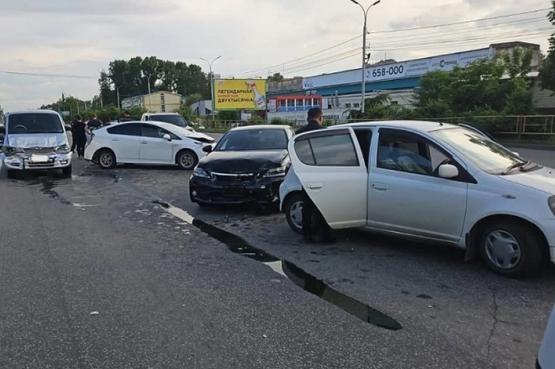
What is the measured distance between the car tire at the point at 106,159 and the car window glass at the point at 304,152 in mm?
11634

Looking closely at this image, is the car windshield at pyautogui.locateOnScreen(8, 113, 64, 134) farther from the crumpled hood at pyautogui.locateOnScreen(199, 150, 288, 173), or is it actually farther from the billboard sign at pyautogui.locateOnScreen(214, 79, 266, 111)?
the billboard sign at pyautogui.locateOnScreen(214, 79, 266, 111)

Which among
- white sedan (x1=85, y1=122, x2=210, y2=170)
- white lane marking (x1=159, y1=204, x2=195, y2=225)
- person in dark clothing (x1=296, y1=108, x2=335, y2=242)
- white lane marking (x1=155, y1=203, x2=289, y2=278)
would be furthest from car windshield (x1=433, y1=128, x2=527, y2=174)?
white sedan (x1=85, y1=122, x2=210, y2=170)

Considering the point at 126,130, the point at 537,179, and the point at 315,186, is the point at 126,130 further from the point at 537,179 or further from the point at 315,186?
the point at 537,179

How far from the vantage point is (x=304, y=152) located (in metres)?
6.93

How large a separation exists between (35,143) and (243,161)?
Result: 27.4 ft

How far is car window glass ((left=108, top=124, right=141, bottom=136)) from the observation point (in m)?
16.9

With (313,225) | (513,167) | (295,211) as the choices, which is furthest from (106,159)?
(513,167)

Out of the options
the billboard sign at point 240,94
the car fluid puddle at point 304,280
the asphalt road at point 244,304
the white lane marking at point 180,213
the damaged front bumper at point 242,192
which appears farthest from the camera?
the billboard sign at point 240,94

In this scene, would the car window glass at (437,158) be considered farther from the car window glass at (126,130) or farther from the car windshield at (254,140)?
the car window glass at (126,130)

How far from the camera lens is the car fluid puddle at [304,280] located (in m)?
4.33

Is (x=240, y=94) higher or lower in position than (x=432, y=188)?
higher

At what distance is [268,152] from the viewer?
9.77m

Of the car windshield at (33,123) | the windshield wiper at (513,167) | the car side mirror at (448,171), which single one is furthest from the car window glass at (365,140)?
the car windshield at (33,123)

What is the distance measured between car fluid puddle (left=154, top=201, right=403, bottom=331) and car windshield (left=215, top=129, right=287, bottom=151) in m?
2.49
